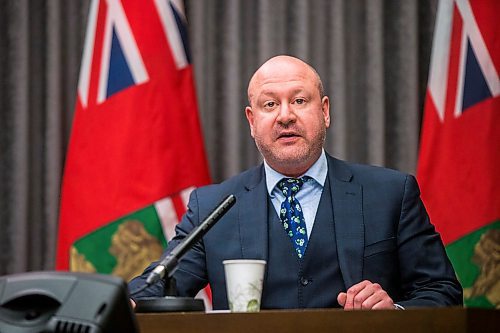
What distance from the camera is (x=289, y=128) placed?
8.52 ft

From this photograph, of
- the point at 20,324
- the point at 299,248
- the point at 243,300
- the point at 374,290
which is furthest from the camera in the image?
the point at 299,248

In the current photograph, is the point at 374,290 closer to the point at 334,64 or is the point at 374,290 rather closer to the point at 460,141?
the point at 460,141

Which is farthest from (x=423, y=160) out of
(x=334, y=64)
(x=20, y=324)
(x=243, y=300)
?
(x=20, y=324)

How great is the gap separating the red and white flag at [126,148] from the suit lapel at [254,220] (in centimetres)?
77

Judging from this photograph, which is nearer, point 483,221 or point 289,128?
point 289,128

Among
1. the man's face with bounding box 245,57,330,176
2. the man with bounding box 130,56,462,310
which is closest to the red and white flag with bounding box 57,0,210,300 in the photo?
the man with bounding box 130,56,462,310

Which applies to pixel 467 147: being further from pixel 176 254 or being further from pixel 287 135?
pixel 176 254

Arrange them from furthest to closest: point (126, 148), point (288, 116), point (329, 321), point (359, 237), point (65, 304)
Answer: point (126, 148) < point (288, 116) < point (359, 237) < point (329, 321) < point (65, 304)

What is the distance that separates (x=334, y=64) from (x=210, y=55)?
588mm

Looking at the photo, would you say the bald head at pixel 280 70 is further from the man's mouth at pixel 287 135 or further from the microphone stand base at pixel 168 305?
the microphone stand base at pixel 168 305

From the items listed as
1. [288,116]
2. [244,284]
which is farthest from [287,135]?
[244,284]

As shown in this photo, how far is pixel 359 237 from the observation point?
8.10ft

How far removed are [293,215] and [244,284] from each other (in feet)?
2.62

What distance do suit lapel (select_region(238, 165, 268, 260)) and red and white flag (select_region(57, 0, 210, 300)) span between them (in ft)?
2.53
